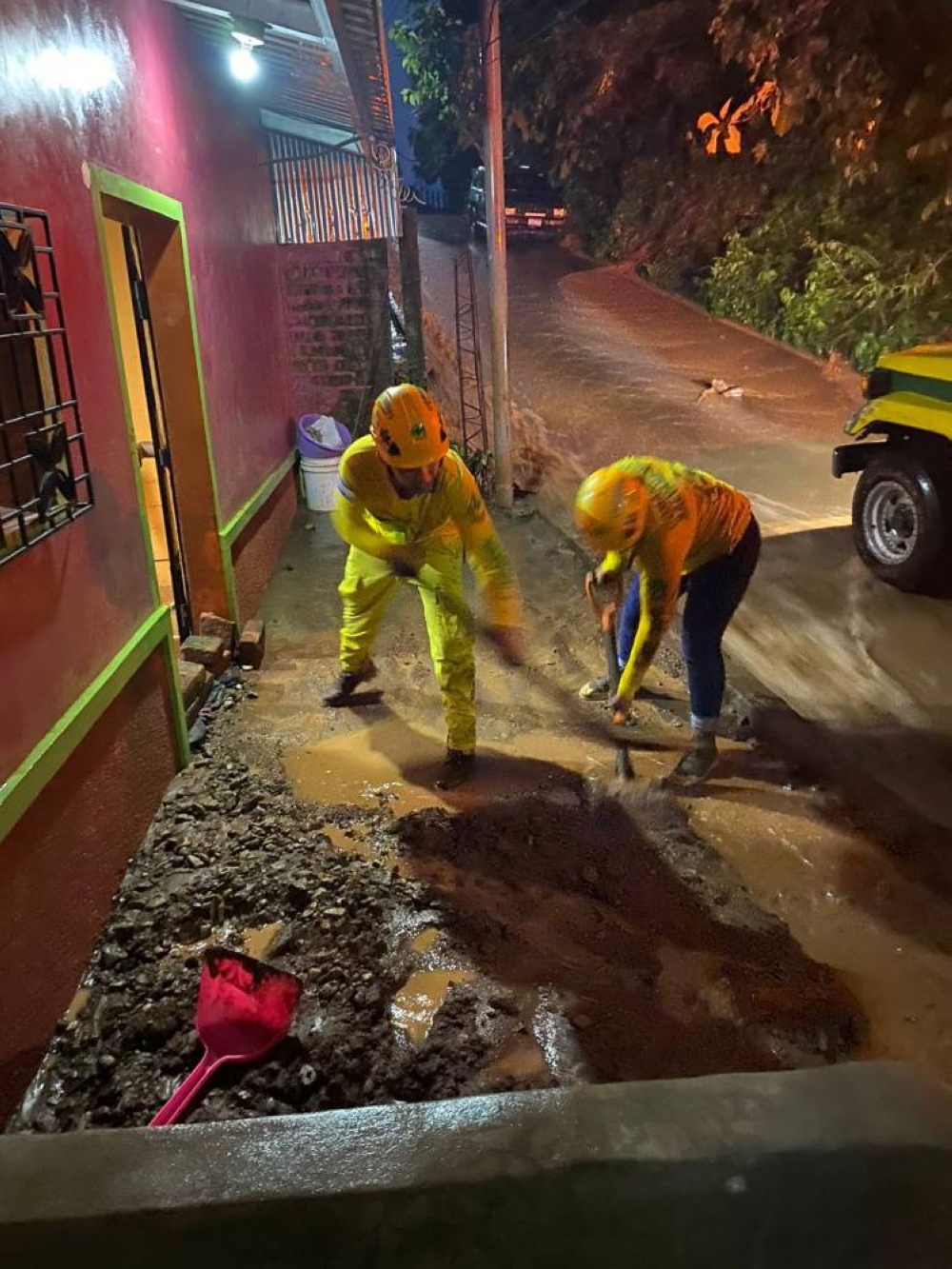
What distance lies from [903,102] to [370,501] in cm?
993

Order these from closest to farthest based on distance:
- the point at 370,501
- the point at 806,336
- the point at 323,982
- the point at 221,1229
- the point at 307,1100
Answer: the point at 221,1229 < the point at 307,1100 < the point at 323,982 < the point at 370,501 < the point at 806,336

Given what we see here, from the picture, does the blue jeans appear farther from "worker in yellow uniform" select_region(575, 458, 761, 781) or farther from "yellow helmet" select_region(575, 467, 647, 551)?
"yellow helmet" select_region(575, 467, 647, 551)

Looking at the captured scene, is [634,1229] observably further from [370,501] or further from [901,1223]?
[370,501]

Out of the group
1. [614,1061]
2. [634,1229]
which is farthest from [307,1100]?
[634,1229]

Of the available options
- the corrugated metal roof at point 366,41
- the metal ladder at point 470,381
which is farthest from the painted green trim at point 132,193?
the metal ladder at point 470,381

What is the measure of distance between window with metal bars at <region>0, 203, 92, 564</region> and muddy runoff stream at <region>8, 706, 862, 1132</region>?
1.49 metres

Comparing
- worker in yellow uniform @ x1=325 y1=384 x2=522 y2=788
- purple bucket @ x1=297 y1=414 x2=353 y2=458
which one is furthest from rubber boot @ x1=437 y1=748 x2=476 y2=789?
purple bucket @ x1=297 y1=414 x2=353 y2=458

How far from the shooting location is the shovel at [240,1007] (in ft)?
8.59

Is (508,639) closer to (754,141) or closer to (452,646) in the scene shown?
(452,646)

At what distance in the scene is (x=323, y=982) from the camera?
295 centimetres

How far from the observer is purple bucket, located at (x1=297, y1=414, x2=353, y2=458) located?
867cm

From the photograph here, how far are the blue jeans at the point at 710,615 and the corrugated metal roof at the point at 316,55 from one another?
3.63 m

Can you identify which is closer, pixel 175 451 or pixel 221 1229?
pixel 221 1229

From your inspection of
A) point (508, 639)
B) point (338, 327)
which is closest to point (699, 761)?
point (508, 639)
